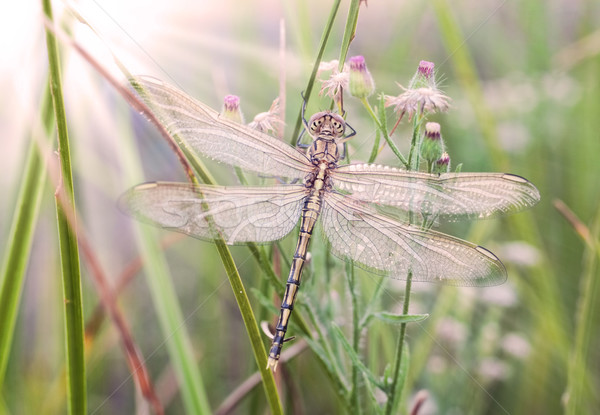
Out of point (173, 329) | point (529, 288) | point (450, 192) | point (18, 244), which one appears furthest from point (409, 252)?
point (529, 288)

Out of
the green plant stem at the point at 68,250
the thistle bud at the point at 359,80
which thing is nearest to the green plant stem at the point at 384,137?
the thistle bud at the point at 359,80

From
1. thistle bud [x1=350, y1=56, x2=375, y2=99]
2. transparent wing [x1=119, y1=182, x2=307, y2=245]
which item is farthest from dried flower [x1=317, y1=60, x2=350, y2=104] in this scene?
transparent wing [x1=119, y1=182, x2=307, y2=245]

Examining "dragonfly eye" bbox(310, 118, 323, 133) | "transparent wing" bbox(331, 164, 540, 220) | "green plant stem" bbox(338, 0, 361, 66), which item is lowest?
"transparent wing" bbox(331, 164, 540, 220)

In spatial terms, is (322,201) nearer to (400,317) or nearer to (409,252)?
(409,252)

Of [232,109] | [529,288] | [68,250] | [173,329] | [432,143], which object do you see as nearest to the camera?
[68,250]

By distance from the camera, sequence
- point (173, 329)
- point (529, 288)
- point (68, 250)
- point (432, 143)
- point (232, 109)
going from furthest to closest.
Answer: point (529, 288), point (173, 329), point (232, 109), point (432, 143), point (68, 250)

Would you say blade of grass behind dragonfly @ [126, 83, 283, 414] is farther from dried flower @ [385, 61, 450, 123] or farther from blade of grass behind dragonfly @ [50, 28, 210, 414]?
dried flower @ [385, 61, 450, 123]

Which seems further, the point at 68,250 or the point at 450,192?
the point at 450,192
